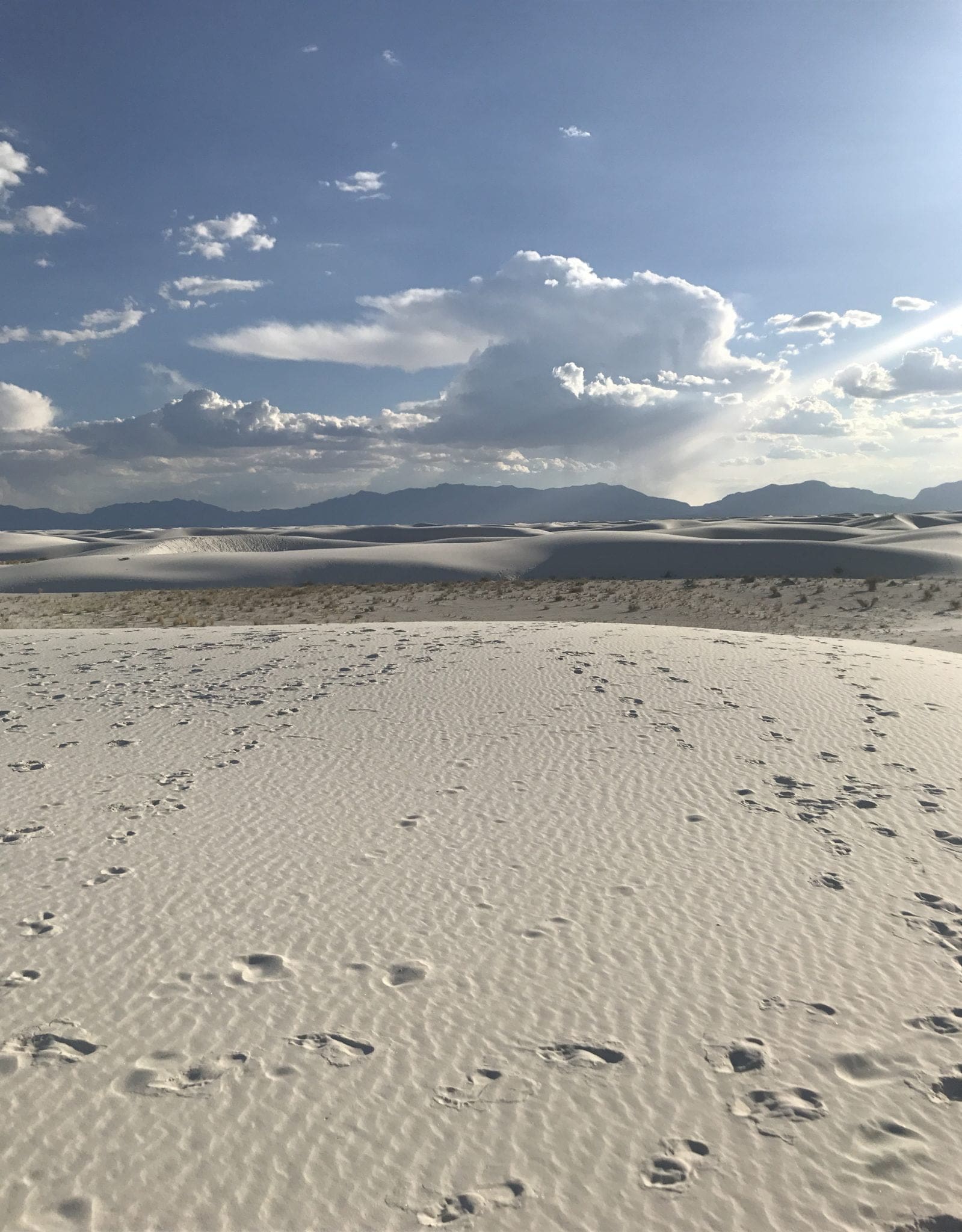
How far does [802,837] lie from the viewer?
611 centimetres

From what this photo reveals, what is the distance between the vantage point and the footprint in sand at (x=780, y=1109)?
317cm

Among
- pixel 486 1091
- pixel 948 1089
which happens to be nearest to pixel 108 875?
pixel 486 1091

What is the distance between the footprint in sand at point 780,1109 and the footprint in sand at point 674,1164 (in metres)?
0.26

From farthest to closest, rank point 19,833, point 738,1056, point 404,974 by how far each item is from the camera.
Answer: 1. point 19,833
2. point 404,974
3. point 738,1056

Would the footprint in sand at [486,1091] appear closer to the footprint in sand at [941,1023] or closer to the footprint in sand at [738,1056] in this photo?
the footprint in sand at [738,1056]

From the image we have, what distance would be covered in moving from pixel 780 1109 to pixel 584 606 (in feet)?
79.4

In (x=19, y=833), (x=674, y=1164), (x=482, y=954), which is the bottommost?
(x=674, y=1164)

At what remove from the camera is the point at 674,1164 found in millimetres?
3018

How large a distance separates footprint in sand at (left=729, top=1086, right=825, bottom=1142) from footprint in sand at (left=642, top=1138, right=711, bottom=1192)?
0.26 meters

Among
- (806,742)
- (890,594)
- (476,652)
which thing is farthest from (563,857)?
(890,594)

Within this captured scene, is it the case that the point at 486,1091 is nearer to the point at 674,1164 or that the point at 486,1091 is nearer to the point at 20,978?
the point at 674,1164

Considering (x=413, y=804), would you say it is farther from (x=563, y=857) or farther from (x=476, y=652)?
(x=476, y=652)

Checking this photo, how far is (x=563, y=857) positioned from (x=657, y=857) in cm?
69

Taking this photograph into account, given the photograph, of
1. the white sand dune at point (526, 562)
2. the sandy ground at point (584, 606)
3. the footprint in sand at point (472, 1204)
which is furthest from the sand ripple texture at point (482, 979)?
the white sand dune at point (526, 562)
